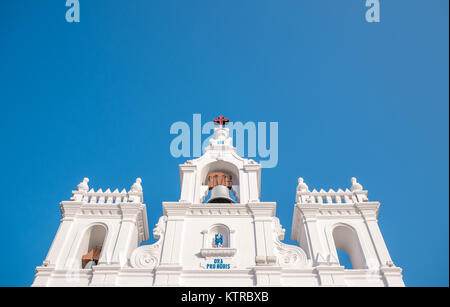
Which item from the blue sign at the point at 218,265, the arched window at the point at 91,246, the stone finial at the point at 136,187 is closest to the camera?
the blue sign at the point at 218,265

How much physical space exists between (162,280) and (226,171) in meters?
9.92

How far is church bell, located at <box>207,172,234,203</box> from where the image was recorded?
72.6 ft

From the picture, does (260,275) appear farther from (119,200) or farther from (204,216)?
(119,200)

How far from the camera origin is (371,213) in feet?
68.8


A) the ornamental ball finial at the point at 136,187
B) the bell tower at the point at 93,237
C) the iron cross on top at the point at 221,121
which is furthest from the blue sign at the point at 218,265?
the iron cross on top at the point at 221,121

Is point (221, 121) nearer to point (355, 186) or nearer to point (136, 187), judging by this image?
point (136, 187)

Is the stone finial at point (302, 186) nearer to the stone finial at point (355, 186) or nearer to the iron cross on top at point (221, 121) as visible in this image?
the stone finial at point (355, 186)

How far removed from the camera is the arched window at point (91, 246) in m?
20.1

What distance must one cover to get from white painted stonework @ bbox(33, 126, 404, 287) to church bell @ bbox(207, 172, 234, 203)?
846 mm

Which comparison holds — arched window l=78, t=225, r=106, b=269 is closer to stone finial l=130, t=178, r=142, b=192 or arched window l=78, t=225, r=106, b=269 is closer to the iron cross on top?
stone finial l=130, t=178, r=142, b=192

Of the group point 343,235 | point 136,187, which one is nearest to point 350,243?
point 343,235

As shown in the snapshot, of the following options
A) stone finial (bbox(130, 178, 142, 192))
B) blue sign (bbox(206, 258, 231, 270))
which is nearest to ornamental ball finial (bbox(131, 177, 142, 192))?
stone finial (bbox(130, 178, 142, 192))

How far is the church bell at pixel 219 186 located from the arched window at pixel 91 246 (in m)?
6.36
